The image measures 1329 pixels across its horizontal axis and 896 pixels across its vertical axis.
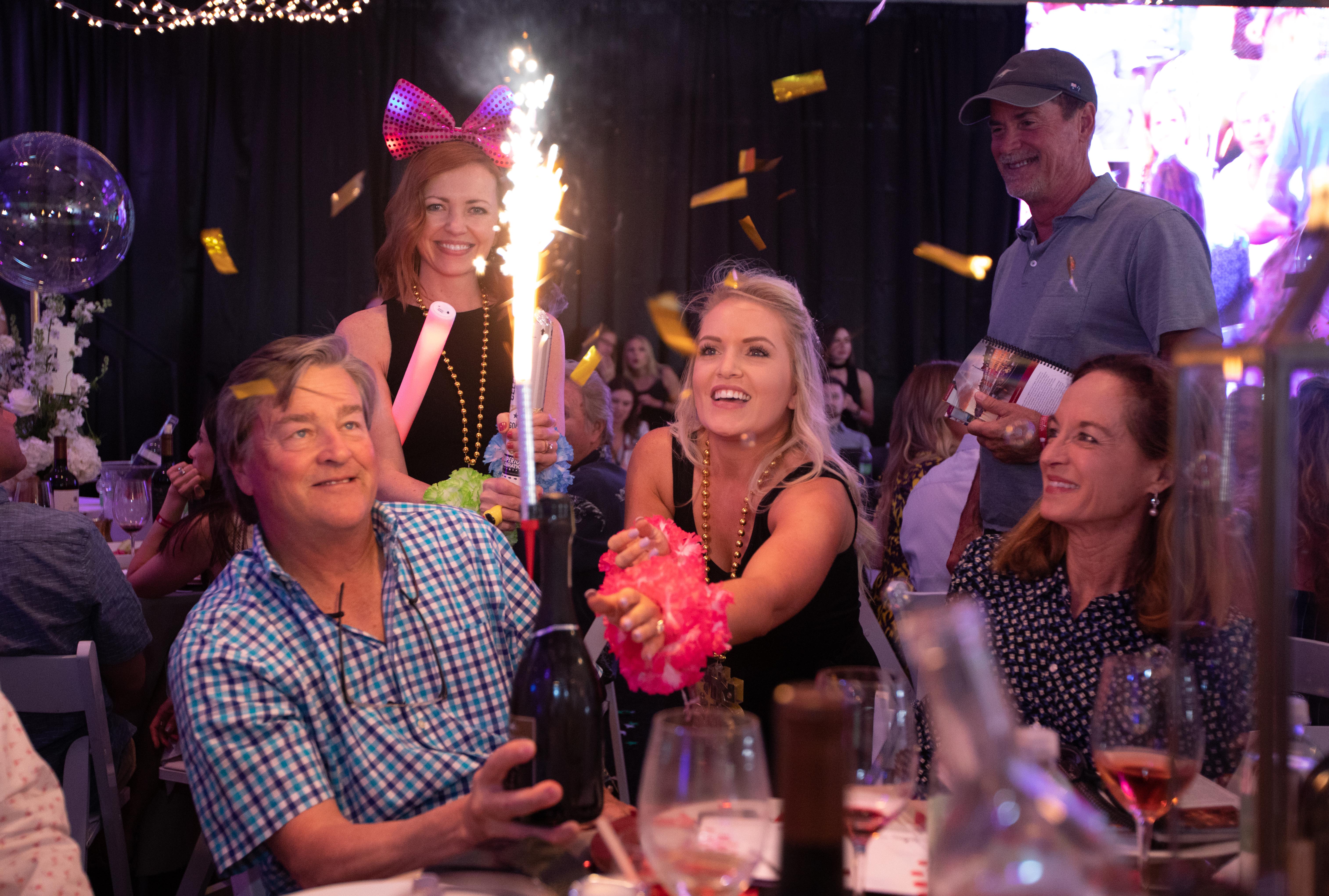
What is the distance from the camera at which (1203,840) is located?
1030 mm

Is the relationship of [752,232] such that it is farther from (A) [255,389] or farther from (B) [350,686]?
(B) [350,686]

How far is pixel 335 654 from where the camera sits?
1.47m

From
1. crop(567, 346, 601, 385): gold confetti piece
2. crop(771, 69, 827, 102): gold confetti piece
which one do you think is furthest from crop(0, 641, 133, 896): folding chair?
crop(771, 69, 827, 102): gold confetti piece

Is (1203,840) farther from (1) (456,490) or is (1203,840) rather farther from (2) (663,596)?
(1) (456,490)

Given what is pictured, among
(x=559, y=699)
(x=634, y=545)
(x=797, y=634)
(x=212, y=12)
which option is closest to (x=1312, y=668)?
(x=797, y=634)

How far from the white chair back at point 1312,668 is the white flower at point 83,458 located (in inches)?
154

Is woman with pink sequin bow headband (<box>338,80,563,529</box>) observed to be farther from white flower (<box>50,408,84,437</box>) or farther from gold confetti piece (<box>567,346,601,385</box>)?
white flower (<box>50,408,84,437</box>)

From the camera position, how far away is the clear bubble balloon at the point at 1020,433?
8.00 feet

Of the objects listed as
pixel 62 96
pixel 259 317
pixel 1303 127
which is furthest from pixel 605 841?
pixel 62 96

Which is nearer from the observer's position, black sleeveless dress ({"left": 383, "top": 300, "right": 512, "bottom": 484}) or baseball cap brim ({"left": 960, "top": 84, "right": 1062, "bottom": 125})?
black sleeveless dress ({"left": 383, "top": 300, "right": 512, "bottom": 484})

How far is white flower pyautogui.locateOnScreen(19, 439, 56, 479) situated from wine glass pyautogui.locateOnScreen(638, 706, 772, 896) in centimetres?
373

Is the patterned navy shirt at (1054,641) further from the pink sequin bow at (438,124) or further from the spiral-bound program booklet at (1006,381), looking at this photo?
the pink sequin bow at (438,124)

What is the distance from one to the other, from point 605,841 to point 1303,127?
5841mm

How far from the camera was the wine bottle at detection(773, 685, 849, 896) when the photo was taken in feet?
2.15
